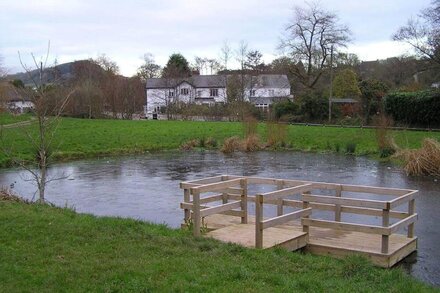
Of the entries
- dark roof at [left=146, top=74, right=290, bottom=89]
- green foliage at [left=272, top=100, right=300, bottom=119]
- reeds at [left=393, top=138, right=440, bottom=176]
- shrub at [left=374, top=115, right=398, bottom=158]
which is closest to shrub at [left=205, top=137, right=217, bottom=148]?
shrub at [left=374, top=115, right=398, bottom=158]

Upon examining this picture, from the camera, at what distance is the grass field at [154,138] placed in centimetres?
2898

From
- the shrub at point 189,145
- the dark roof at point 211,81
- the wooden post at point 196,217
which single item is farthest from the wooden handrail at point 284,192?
the dark roof at point 211,81

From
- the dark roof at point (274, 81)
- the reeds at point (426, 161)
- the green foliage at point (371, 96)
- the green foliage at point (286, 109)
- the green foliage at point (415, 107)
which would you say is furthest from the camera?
the dark roof at point (274, 81)

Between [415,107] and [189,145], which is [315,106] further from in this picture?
[189,145]

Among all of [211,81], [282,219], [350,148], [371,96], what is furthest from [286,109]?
[282,219]

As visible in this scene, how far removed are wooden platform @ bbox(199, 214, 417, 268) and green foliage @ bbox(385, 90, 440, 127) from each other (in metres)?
30.8

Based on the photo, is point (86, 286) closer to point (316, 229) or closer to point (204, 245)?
point (204, 245)

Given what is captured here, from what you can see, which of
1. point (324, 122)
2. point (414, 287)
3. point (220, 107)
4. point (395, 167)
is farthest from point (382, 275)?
point (220, 107)

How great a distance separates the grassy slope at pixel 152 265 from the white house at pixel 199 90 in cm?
6355

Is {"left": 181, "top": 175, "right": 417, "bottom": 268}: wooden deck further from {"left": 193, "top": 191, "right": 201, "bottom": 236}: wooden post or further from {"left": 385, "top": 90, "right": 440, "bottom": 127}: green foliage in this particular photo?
{"left": 385, "top": 90, "right": 440, "bottom": 127}: green foliage

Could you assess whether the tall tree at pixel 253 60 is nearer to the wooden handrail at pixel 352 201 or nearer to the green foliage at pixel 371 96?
the green foliage at pixel 371 96

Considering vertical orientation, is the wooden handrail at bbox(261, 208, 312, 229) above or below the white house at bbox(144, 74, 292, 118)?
below

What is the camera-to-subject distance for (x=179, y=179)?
66.5 feet

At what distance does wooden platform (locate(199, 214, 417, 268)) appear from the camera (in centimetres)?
878
